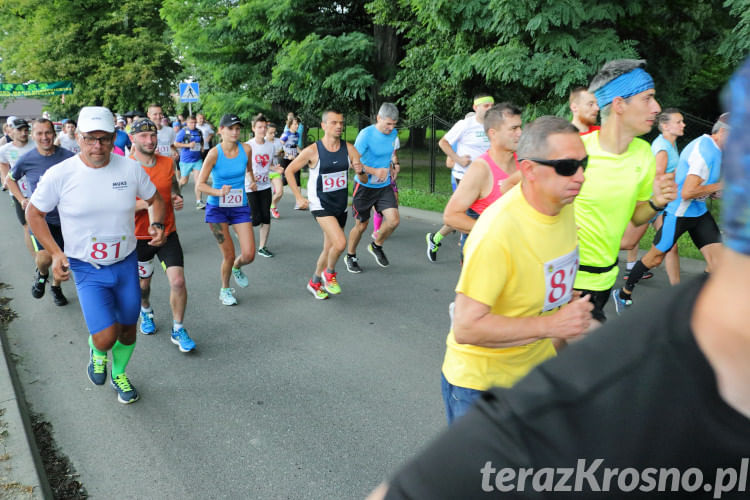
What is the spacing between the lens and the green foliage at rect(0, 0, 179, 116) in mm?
33750

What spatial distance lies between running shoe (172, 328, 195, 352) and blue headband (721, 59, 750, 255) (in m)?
5.31

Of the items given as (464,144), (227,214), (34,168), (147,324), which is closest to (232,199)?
(227,214)

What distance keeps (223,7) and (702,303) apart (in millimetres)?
21724

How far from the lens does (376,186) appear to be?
8.30 m

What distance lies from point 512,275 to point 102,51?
131 feet

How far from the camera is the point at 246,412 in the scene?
171 inches

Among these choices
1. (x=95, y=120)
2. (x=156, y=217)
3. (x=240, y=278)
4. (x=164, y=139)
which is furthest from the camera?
(x=164, y=139)

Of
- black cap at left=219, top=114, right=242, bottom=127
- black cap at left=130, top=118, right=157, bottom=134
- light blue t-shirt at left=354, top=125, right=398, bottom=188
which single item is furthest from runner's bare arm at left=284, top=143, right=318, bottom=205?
black cap at left=130, top=118, right=157, bottom=134

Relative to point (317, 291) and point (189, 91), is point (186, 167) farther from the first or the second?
point (317, 291)

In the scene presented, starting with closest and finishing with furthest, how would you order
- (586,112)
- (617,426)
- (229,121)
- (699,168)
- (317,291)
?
(617,426), (699,168), (586,112), (229,121), (317,291)

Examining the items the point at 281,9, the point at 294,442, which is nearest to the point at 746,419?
the point at 294,442

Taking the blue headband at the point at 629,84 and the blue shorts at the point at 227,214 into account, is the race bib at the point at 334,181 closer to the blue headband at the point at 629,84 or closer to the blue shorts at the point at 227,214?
the blue shorts at the point at 227,214

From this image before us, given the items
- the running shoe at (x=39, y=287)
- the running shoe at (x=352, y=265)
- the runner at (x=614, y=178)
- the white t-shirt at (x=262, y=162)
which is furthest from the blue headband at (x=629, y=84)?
the running shoe at (x=39, y=287)

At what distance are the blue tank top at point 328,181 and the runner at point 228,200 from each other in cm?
79
